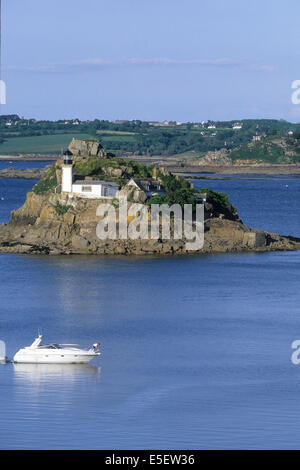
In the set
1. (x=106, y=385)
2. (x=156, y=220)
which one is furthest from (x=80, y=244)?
(x=106, y=385)

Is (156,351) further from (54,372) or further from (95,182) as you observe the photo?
(95,182)

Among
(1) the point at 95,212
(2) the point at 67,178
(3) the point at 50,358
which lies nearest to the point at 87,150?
(2) the point at 67,178

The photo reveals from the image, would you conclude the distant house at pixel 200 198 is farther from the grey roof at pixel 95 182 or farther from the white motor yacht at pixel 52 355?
the white motor yacht at pixel 52 355

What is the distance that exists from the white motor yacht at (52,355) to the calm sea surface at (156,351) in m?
0.24

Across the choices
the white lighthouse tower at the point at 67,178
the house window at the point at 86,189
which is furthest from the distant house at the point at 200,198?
the white lighthouse tower at the point at 67,178

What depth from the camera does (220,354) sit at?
37531mm

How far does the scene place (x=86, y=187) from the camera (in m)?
64.2

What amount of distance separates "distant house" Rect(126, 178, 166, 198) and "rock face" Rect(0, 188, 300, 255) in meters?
1.94

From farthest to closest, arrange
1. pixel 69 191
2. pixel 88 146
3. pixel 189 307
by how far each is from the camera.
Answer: pixel 88 146 < pixel 69 191 < pixel 189 307

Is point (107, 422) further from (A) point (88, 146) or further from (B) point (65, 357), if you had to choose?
(A) point (88, 146)

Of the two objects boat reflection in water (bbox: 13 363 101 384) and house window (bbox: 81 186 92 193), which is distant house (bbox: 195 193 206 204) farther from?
boat reflection in water (bbox: 13 363 101 384)

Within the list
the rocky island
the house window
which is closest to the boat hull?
the rocky island
